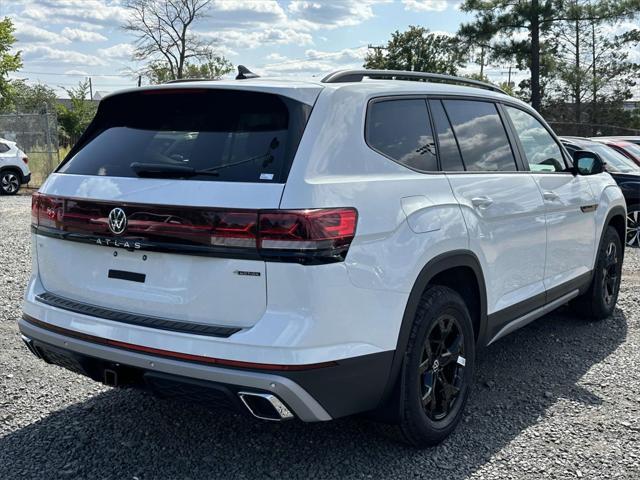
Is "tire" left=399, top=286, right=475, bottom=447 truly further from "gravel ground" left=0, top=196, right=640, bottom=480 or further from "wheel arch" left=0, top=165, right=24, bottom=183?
"wheel arch" left=0, top=165, right=24, bottom=183

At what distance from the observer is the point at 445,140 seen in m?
3.86

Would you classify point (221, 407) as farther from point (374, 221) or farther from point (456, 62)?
point (456, 62)

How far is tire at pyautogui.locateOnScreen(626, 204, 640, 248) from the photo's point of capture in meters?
10.2

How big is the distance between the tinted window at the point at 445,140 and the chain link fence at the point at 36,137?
704 inches

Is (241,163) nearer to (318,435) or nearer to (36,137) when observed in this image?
(318,435)

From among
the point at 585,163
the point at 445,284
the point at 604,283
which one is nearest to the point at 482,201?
the point at 445,284

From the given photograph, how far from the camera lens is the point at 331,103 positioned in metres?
3.11

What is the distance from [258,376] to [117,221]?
94cm

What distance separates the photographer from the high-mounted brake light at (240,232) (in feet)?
9.15

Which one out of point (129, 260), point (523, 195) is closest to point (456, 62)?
point (523, 195)

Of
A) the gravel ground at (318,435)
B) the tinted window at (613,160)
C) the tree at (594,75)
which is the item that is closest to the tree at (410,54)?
the tree at (594,75)

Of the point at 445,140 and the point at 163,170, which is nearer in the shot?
the point at 163,170

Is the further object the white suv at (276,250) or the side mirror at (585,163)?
the side mirror at (585,163)

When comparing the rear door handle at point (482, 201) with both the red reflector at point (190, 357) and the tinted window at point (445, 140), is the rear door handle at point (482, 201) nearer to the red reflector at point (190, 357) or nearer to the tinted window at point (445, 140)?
the tinted window at point (445, 140)
